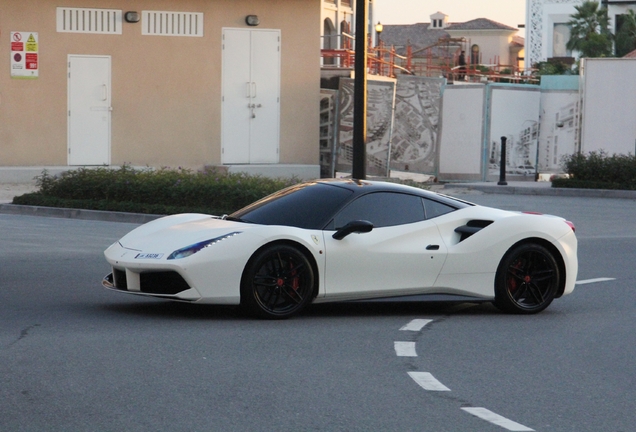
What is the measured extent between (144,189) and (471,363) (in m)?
11.1

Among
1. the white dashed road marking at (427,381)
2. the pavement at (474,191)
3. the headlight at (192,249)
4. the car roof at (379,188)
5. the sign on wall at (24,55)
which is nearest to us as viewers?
the white dashed road marking at (427,381)

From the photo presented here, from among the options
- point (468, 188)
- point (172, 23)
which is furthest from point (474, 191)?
point (172, 23)

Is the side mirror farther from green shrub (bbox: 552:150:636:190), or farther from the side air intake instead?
green shrub (bbox: 552:150:636:190)

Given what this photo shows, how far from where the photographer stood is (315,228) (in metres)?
8.64

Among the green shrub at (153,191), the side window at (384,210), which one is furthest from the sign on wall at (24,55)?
the side window at (384,210)

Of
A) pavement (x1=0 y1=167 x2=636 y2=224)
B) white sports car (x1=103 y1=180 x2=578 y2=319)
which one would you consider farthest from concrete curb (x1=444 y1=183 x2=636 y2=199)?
white sports car (x1=103 y1=180 x2=578 y2=319)

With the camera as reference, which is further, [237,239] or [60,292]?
[60,292]

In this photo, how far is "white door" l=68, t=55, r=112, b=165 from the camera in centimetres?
2394

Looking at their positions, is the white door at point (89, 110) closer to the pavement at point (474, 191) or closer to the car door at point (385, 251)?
the pavement at point (474, 191)

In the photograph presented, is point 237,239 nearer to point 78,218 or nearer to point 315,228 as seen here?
point 315,228

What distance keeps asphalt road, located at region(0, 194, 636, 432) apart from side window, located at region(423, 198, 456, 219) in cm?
88

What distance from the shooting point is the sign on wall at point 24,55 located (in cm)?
2345

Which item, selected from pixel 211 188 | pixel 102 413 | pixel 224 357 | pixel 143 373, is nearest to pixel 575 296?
pixel 224 357

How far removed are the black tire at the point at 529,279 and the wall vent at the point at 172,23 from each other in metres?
16.9
